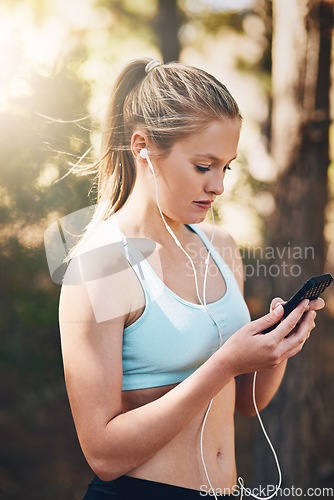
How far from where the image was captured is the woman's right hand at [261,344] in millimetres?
1130

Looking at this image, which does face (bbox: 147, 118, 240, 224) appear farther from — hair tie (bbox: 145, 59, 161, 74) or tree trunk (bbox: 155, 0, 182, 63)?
tree trunk (bbox: 155, 0, 182, 63)

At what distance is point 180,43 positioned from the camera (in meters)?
4.82

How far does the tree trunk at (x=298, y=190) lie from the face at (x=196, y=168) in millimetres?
1528

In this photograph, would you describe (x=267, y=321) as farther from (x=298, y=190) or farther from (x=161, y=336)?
(x=298, y=190)

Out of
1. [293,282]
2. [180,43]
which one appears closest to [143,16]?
[180,43]

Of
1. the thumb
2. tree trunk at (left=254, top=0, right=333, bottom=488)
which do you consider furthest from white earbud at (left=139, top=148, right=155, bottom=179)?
tree trunk at (left=254, top=0, right=333, bottom=488)

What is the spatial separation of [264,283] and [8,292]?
10.1 feet

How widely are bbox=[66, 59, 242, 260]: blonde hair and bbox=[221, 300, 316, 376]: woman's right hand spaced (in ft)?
1.65

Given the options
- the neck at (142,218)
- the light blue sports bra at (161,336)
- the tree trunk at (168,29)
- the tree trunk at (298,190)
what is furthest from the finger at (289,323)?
the tree trunk at (168,29)

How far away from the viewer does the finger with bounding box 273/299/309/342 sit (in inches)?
44.8

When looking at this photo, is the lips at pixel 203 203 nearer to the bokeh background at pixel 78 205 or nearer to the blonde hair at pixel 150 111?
the blonde hair at pixel 150 111

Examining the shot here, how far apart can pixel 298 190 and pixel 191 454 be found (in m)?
1.82

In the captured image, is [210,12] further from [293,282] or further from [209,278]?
[209,278]

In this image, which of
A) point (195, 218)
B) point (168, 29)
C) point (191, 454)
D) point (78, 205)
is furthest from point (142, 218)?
point (168, 29)
